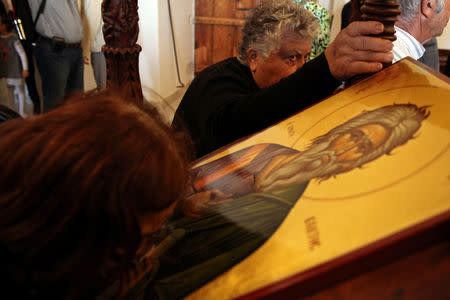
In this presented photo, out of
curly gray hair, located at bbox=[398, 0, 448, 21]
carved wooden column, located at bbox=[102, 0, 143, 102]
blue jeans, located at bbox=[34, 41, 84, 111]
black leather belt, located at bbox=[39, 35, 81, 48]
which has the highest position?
curly gray hair, located at bbox=[398, 0, 448, 21]

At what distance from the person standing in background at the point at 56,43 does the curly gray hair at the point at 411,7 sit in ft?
8.00

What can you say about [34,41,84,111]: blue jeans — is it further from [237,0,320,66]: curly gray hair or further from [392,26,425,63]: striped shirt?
[392,26,425,63]: striped shirt

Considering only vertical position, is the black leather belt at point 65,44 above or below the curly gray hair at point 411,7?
below

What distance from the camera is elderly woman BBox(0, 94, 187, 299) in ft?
1.40

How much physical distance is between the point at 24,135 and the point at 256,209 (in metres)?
0.38

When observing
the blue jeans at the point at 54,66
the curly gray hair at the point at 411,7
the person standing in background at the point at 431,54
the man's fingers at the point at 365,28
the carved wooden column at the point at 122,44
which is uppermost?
the curly gray hair at the point at 411,7

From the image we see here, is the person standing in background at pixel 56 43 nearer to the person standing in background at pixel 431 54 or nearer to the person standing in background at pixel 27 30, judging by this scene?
the person standing in background at pixel 27 30

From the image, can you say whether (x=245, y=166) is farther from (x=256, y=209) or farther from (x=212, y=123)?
(x=212, y=123)

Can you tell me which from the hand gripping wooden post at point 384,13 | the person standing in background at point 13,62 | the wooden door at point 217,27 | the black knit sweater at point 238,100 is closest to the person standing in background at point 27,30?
the person standing in background at point 13,62

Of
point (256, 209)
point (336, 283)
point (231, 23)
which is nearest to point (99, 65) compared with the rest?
point (231, 23)

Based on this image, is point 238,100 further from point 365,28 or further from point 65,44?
point 65,44

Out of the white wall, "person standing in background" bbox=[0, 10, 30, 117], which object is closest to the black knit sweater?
"person standing in background" bbox=[0, 10, 30, 117]

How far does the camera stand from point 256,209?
0.65 m

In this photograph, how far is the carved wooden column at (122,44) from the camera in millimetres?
1163
